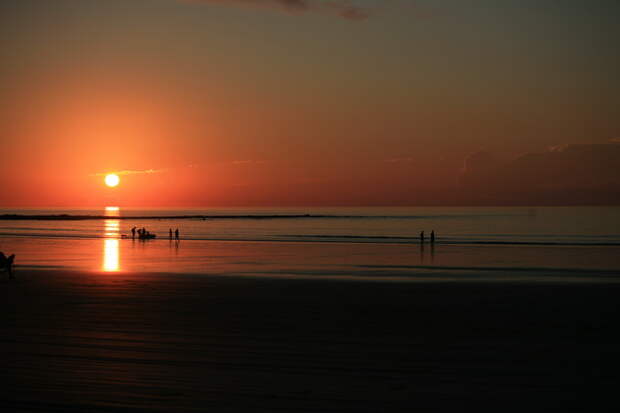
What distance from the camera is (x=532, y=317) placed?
1358 centimetres

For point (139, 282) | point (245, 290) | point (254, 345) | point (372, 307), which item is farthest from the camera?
point (139, 282)

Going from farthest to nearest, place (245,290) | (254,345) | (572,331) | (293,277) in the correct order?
(293,277) → (245,290) → (572,331) → (254,345)

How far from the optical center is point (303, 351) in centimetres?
955

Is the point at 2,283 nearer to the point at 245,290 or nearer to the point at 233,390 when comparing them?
the point at 245,290

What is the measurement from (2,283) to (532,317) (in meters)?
16.5

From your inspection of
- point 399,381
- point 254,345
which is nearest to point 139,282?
point 254,345

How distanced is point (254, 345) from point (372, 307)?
18.1 feet

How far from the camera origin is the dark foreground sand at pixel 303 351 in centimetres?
706

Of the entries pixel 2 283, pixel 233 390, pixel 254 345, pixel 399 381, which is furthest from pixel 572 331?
pixel 2 283

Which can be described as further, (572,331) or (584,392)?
(572,331)

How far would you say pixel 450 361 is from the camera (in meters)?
8.99

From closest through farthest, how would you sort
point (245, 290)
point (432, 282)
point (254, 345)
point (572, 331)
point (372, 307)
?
point (254, 345)
point (572, 331)
point (372, 307)
point (245, 290)
point (432, 282)

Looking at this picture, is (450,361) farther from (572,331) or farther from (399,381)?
(572,331)

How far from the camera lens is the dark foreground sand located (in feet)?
23.2
